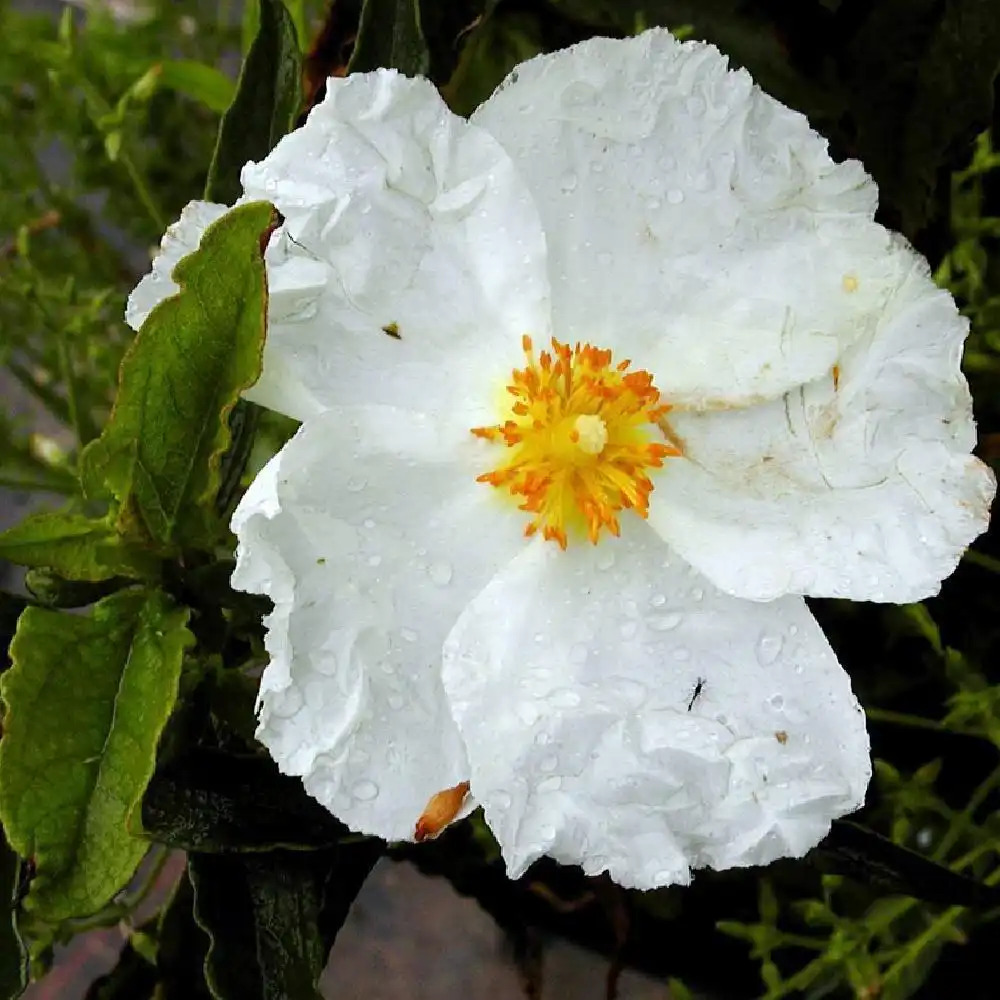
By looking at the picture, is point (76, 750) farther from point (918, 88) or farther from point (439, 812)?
point (918, 88)

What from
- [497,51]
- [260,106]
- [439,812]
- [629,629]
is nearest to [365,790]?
[439,812]

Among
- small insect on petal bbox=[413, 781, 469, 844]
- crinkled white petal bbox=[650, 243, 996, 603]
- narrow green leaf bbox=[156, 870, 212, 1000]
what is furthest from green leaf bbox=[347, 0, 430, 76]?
narrow green leaf bbox=[156, 870, 212, 1000]

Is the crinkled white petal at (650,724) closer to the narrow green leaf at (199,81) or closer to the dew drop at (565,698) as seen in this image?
the dew drop at (565,698)

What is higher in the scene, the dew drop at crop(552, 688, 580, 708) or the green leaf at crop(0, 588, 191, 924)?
the dew drop at crop(552, 688, 580, 708)

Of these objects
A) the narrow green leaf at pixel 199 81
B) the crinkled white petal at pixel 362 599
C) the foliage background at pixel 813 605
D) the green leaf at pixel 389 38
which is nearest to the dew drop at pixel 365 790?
the crinkled white petal at pixel 362 599

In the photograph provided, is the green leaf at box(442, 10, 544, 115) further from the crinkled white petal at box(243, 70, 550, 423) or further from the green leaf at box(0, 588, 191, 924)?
the green leaf at box(0, 588, 191, 924)

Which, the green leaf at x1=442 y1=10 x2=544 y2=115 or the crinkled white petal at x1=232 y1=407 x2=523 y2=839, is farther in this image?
the green leaf at x1=442 y1=10 x2=544 y2=115

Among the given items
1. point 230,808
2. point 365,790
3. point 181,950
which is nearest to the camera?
point 365,790
